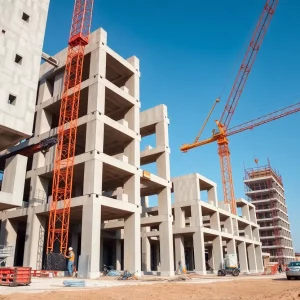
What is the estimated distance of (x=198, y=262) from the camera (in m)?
48.1

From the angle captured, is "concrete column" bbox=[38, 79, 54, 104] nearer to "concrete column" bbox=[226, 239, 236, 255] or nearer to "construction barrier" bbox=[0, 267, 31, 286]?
"construction barrier" bbox=[0, 267, 31, 286]

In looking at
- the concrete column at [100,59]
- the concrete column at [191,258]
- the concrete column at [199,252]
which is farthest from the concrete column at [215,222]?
the concrete column at [100,59]

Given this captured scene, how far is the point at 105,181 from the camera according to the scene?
1677 inches

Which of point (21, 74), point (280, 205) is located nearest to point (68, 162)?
point (21, 74)

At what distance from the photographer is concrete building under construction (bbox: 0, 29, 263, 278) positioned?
103ft

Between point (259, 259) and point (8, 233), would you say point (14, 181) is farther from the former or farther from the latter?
point (259, 259)

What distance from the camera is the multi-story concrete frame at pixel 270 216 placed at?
108 m

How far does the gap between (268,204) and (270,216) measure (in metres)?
4.38

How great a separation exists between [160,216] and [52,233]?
573 inches

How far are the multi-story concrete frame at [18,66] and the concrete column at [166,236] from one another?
72.9 ft

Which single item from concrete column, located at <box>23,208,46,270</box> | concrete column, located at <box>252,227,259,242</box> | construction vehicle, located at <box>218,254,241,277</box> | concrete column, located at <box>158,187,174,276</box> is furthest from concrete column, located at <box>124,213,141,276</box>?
concrete column, located at <box>252,227,259,242</box>

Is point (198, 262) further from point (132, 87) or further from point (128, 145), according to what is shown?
point (132, 87)

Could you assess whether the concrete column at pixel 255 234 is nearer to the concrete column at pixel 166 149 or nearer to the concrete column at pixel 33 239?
the concrete column at pixel 166 149

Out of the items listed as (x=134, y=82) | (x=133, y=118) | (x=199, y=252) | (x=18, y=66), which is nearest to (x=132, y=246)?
(x=133, y=118)
